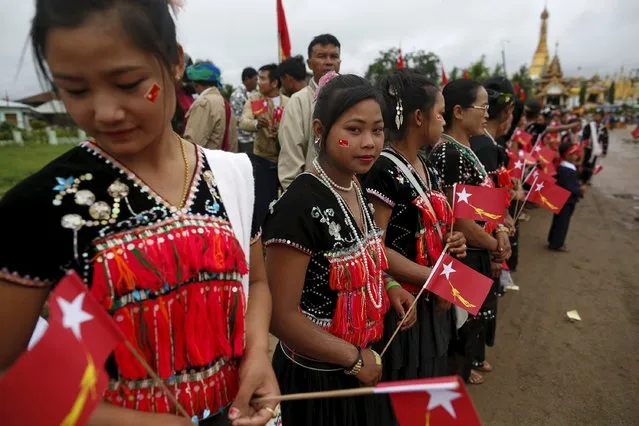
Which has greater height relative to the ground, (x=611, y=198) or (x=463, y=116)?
(x=463, y=116)

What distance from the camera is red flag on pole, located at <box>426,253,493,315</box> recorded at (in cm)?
217

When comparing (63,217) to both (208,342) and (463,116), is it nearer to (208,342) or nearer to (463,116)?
(208,342)

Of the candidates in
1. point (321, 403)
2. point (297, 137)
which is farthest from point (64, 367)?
point (297, 137)

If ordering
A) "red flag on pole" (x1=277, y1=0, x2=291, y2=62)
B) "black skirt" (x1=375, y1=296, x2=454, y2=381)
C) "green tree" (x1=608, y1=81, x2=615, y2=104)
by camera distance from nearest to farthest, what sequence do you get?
1. "black skirt" (x1=375, y1=296, x2=454, y2=381)
2. "red flag on pole" (x1=277, y1=0, x2=291, y2=62)
3. "green tree" (x1=608, y1=81, x2=615, y2=104)

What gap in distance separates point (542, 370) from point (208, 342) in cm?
338

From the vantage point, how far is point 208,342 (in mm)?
1080

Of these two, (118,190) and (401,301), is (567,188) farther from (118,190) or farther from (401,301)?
(118,190)

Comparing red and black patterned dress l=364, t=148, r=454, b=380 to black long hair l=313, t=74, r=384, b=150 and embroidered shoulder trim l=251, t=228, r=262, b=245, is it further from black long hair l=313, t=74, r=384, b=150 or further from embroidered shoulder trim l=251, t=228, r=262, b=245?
embroidered shoulder trim l=251, t=228, r=262, b=245

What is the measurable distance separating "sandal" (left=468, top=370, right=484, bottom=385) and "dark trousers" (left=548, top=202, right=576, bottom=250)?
412 cm

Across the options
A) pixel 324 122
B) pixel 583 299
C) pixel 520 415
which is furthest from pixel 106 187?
pixel 583 299

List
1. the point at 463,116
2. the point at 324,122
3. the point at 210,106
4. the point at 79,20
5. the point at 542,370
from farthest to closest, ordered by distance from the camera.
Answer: the point at 210,106, the point at 542,370, the point at 463,116, the point at 324,122, the point at 79,20

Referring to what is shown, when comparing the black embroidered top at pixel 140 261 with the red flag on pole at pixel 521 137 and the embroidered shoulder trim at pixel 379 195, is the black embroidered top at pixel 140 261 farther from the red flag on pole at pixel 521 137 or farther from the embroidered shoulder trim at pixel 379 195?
the red flag on pole at pixel 521 137

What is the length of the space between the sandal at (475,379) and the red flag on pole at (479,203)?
4.98 ft

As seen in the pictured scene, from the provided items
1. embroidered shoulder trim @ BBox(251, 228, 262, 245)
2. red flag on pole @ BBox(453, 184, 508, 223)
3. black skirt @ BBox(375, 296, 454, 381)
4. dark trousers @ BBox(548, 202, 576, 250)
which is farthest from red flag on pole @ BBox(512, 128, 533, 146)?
embroidered shoulder trim @ BBox(251, 228, 262, 245)
